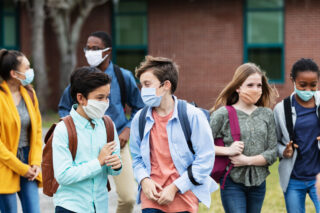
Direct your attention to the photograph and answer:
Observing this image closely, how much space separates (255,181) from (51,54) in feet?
58.6

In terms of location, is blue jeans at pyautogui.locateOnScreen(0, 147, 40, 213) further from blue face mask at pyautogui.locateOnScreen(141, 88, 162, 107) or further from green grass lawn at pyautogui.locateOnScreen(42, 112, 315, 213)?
green grass lawn at pyautogui.locateOnScreen(42, 112, 315, 213)

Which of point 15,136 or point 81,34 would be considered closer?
point 15,136

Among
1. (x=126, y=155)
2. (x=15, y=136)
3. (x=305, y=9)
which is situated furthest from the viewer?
(x=305, y=9)

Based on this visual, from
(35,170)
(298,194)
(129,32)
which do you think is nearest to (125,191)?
(35,170)

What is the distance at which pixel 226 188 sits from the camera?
15.8 feet

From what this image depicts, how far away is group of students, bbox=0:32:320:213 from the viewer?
4.07 meters

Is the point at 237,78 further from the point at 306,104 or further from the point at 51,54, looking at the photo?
the point at 51,54

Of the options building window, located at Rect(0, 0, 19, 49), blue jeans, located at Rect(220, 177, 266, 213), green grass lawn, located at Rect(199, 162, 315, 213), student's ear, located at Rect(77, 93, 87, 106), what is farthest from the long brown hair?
building window, located at Rect(0, 0, 19, 49)

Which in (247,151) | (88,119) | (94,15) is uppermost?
(94,15)

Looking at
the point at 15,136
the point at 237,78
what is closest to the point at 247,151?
the point at 237,78

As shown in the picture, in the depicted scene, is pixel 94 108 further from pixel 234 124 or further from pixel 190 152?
pixel 234 124

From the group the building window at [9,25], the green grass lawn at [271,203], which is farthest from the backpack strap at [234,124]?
the building window at [9,25]

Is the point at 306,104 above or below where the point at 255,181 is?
above

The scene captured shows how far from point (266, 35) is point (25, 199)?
52.9 ft
